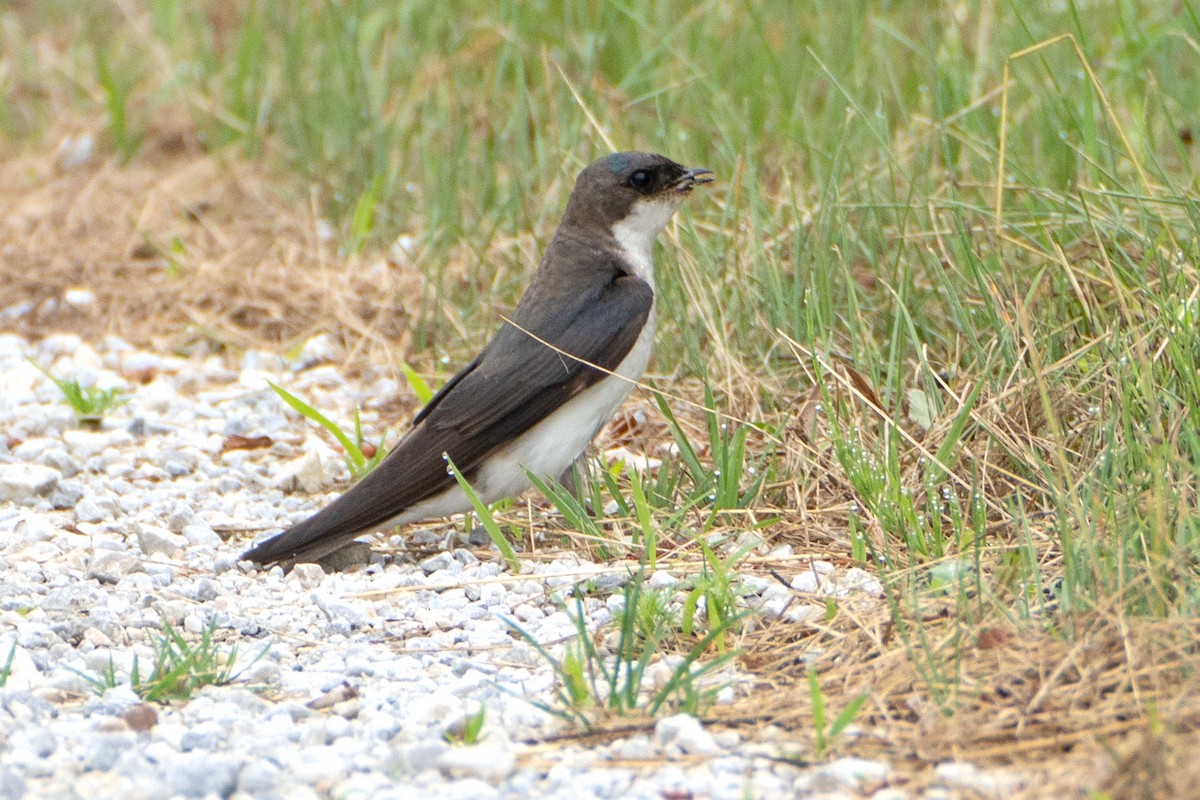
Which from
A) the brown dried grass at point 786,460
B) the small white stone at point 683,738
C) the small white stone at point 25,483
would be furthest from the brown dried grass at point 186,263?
the small white stone at point 683,738

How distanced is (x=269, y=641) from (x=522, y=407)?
3.80 ft

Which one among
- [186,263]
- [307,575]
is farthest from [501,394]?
[186,263]

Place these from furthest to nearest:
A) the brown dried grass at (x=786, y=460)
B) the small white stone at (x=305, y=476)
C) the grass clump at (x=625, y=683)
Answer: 1. the small white stone at (x=305, y=476)
2. the grass clump at (x=625, y=683)
3. the brown dried grass at (x=786, y=460)

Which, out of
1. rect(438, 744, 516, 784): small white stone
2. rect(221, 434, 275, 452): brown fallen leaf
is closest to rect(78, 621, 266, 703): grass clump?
rect(438, 744, 516, 784): small white stone

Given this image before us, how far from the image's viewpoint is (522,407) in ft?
13.8

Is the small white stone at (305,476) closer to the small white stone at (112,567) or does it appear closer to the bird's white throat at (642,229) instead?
the small white stone at (112,567)

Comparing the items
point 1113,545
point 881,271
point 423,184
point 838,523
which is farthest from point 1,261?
point 1113,545

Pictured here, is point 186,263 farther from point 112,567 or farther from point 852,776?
point 852,776

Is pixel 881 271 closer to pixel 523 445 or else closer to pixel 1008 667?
pixel 523 445

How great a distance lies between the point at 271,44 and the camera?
313 inches

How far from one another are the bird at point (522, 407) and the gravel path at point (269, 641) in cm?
15

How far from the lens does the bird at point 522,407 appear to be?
3994mm

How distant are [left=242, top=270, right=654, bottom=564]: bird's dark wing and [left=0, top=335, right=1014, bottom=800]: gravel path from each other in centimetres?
18

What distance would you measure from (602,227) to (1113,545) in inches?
85.8
